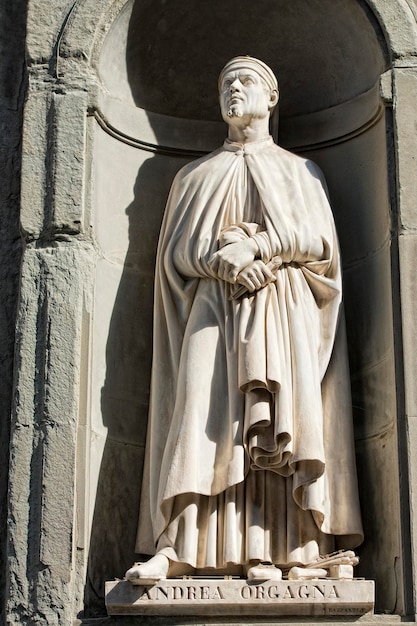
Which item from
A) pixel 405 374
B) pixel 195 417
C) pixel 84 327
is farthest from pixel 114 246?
pixel 405 374

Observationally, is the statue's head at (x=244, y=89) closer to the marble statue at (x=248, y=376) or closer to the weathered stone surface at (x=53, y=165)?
the marble statue at (x=248, y=376)

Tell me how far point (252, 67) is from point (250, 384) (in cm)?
183

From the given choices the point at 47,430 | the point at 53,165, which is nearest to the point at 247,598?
the point at 47,430

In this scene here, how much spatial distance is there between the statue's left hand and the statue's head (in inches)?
33.4

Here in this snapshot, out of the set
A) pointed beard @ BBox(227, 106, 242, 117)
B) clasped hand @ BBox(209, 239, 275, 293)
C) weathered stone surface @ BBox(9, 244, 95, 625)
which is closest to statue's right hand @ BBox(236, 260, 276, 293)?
clasped hand @ BBox(209, 239, 275, 293)

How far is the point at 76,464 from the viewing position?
7.76 metres

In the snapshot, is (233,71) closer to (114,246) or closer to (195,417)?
(114,246)

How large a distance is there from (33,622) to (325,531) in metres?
1.44

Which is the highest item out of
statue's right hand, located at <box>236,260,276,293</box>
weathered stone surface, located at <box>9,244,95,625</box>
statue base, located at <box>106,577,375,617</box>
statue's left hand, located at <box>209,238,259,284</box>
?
statue's left hand, located at <box>209,238,259,284</box>

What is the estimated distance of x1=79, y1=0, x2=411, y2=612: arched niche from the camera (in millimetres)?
8000

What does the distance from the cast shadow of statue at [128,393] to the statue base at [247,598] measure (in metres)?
0.39

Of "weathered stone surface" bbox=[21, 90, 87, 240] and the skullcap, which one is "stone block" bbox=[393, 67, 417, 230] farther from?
"weathered stone surface" bbox=[21, 90, 87, 240]

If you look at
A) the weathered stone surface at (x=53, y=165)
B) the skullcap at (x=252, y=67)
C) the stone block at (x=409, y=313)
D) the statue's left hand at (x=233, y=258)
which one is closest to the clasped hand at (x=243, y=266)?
the statue's left hand at (x=233, y=258)

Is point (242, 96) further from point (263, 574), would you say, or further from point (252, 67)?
point (263, 574)
